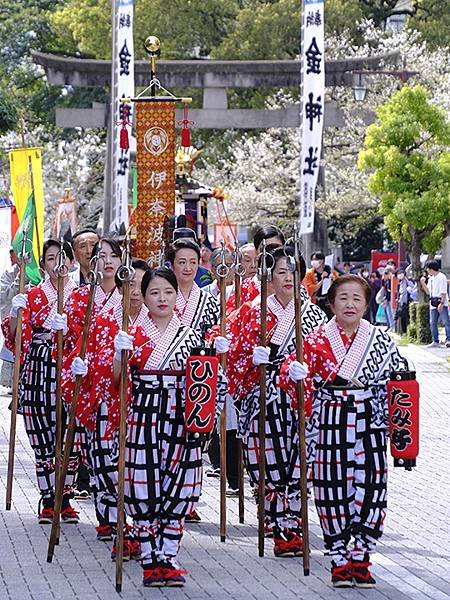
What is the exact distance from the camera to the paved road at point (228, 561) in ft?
23.9

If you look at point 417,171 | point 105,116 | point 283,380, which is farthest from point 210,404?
point 105,116

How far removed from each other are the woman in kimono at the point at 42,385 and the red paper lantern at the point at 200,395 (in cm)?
211

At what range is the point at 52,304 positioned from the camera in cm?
952

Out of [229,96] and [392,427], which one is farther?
[229,96]

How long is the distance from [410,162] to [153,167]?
14.2 meters

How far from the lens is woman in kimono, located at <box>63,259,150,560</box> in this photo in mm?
7941

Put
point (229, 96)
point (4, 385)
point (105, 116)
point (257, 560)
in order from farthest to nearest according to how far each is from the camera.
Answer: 1. point (229, 96)
2. point (105, 116)
3. point (4, 385)
4. point (257, 560)

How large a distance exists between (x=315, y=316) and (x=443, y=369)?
1460cm

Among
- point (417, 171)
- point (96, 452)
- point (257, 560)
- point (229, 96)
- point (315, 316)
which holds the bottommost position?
point (257, 560)

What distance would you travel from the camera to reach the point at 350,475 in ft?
24.4

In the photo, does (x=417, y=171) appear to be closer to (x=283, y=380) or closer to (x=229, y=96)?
(x=229, y=96)

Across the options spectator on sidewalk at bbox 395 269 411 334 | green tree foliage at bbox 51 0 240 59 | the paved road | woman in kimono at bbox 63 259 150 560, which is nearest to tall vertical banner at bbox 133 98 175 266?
the paved road

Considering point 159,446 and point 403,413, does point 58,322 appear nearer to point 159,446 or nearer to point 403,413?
point 159,446

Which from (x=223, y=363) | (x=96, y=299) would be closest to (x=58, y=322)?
(x=96, y=299)
